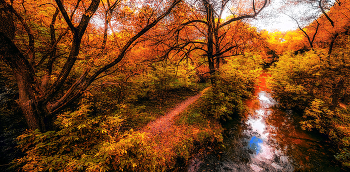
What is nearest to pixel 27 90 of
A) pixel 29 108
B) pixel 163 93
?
pixel 29 108

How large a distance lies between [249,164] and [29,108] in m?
10.1

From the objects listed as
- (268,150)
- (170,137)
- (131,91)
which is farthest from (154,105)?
(268,150)

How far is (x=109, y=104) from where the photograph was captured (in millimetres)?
7328

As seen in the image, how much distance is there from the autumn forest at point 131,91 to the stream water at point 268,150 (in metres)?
0.07

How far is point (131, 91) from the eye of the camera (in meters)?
8.62

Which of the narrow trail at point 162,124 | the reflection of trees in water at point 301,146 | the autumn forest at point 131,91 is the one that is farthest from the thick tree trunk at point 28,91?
the reflection of trees in water at point 301,146

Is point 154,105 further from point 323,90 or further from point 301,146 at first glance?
point 323,90

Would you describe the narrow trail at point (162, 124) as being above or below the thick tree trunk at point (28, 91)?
below

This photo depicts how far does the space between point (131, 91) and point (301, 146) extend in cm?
1242

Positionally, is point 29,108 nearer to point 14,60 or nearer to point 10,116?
Answer: point 14,60

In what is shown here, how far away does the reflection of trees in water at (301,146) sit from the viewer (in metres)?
6.81

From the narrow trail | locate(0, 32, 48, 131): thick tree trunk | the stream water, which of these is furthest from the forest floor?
locate(0, 32, 48, 131): thick tree trunk

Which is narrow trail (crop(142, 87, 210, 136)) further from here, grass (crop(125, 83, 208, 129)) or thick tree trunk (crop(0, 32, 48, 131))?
thick tree trunk (crop(0, 32, 48, 131))

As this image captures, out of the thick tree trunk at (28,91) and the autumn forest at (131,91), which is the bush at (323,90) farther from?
the thick tree trunk at (28,91)
